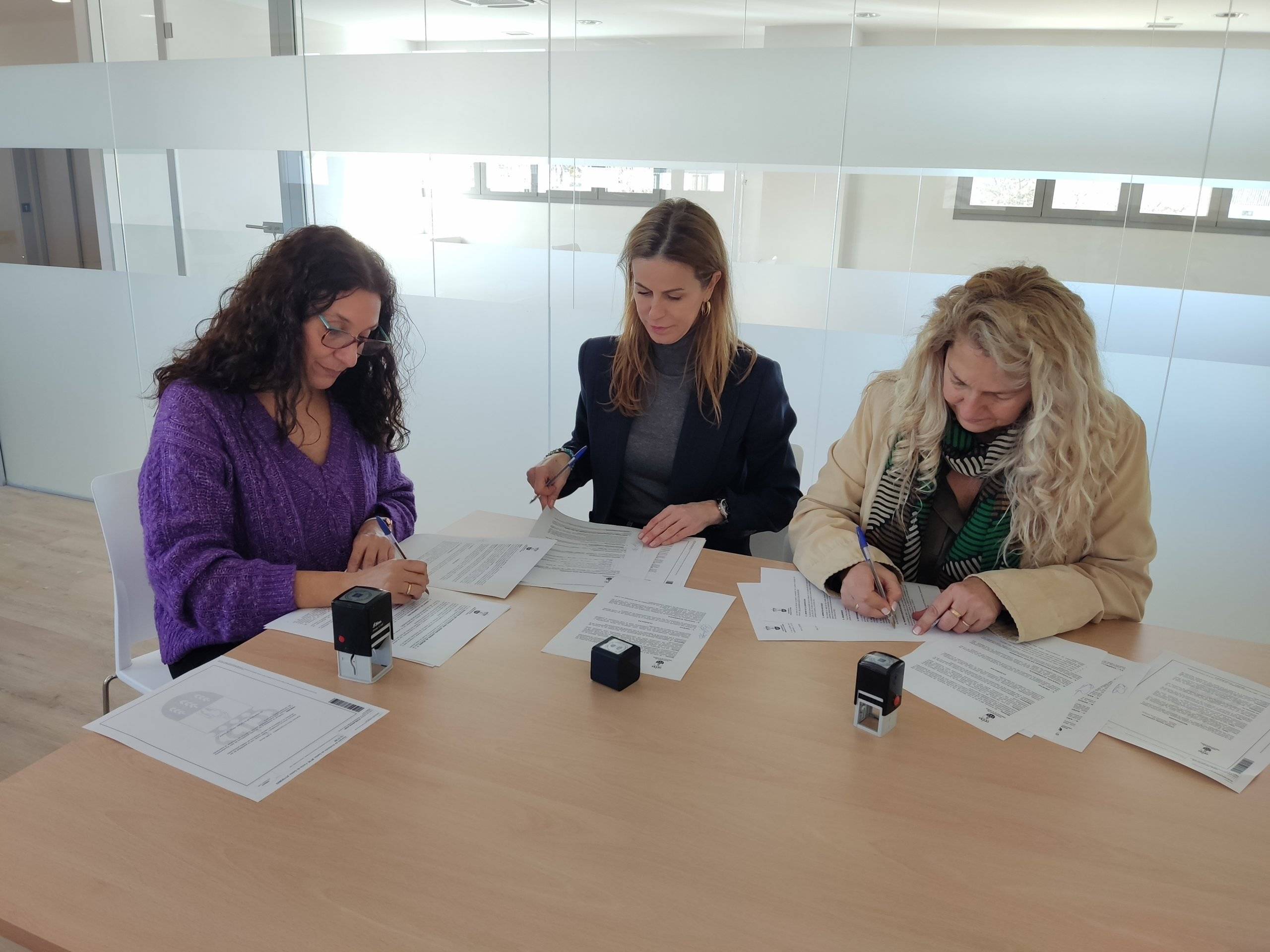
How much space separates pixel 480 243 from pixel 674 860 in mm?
2917

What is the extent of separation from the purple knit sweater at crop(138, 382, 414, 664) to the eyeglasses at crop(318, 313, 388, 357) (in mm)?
183

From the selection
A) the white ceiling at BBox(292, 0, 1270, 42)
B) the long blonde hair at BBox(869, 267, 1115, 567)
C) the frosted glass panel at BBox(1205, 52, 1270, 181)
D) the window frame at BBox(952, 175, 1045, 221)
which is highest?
the white ceiling at BBox(292, 0, 1270, 42)

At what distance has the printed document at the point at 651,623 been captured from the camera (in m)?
1.44

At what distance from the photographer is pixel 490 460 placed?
378 centimetres

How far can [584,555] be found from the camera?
72.7 inches

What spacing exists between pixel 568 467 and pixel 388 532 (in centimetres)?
55

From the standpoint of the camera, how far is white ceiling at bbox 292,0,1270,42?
8.06ft

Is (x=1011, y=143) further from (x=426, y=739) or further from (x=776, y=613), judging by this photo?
(x=426, y=739)

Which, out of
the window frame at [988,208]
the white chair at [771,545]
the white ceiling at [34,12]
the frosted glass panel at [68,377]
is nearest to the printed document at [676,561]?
the white chair at [771,545]

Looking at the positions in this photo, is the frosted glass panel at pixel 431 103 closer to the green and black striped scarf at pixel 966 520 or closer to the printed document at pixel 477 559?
the printed document at pixel 477 559

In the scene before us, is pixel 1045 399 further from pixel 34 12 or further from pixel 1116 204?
pixel 34 12

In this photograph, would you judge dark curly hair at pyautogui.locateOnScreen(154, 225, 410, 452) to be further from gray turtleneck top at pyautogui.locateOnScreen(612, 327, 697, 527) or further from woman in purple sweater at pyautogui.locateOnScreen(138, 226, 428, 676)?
gray turtleneck top at pyautogui.locateOnScreen(612, 327, 697, 527)

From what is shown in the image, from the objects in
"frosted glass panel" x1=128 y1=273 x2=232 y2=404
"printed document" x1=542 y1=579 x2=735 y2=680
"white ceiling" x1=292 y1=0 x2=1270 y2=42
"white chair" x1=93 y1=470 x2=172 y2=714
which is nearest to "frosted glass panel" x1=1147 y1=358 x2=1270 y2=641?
"white ceiling" x1=292 y1=0 x2=1270 y2=42

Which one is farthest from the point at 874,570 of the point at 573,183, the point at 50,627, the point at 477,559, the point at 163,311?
the point at 163,311
